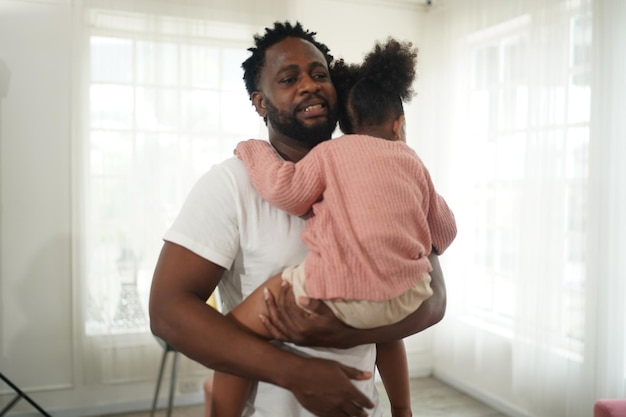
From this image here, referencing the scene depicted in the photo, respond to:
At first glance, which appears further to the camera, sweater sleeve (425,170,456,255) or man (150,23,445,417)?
sweater sleeve (425,170,456,255)

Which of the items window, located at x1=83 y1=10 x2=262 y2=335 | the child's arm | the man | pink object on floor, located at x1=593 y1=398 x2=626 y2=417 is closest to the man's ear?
the man

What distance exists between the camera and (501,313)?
395 centimetres

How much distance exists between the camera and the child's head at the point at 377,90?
1511 mm

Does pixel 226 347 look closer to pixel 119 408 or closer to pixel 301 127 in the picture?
pixel 301 127

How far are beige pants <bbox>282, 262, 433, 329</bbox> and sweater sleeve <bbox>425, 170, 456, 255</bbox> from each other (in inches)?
9.1

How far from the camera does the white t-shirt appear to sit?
1192 mm

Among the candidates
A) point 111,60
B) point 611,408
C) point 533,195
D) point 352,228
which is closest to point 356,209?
point 352,228

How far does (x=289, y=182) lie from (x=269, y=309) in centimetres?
26

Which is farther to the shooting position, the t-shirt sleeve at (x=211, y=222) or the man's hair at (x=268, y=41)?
the man's hair at (x=268, y=41)

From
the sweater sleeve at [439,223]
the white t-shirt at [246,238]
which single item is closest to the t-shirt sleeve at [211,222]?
the white t-shirt at [246,238]

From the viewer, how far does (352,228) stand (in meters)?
1.18

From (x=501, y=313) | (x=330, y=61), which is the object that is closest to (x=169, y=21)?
(x=330, y=61)

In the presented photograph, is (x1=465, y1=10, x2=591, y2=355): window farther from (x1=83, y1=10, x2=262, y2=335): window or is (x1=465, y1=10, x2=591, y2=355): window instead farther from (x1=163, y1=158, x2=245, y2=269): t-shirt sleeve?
(x1=163, y1=158, x2=245, y2=269): t-shirt sleeve

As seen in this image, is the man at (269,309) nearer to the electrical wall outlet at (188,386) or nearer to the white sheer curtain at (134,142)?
the white sheer curtain at (134,142)
